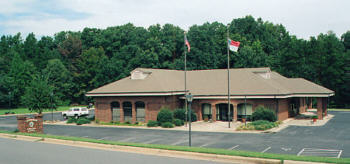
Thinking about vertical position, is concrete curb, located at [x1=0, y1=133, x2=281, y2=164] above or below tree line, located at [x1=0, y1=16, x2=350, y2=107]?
below

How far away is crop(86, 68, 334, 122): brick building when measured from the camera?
138 feet

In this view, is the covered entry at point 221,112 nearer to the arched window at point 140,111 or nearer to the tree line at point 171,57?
the arched window at point 140,111

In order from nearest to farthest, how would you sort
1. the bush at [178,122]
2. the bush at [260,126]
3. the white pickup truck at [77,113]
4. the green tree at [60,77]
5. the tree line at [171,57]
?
the bush at [260,126], the bush at [178,122], the white pickup truck at [77,113], the tree line at [171,57], the green tree at [60,77]

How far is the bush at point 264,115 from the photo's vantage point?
38562 mm

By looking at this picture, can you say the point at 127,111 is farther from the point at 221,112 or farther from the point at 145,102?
the point at 221,112

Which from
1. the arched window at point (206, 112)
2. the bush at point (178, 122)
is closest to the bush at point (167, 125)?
the bush at point (178, 122)

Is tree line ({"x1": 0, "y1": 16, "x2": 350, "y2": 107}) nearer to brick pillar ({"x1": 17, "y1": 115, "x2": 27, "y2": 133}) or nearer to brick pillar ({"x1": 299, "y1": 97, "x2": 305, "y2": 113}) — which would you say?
brick pillar ({"x1": 299, "y1": 97, "x2": 305, "y2": 113})

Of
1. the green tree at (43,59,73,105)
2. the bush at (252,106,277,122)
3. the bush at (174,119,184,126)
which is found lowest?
the bush at (174,119,184,126)

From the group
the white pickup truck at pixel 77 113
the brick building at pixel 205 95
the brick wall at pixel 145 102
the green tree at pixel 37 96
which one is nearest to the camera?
the brick building at pixel 205 95

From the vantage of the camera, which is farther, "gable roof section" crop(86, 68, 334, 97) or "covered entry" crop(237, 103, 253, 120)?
"gable roof section" crop(86, 68, 334, 97)

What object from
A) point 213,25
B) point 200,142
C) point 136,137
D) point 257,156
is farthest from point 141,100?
point 213,25

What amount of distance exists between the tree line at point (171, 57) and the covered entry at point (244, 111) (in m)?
37.1

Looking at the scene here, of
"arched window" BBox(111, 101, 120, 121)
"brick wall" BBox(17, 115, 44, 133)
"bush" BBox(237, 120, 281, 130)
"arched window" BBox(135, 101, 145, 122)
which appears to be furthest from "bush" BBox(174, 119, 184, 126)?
"brick wall" BBox(17, 115, 44, 133)

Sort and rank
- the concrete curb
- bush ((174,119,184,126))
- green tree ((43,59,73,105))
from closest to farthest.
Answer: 1. the concrete curb
2. bush ((174,119,184,126))
3. green tree ((43,59,73,105))
